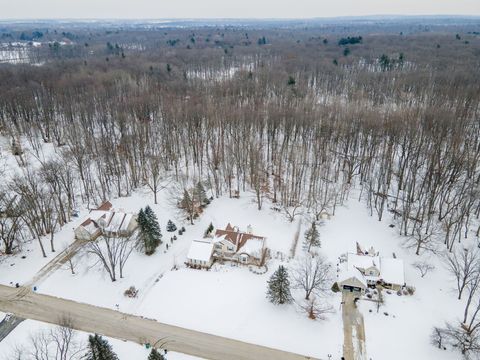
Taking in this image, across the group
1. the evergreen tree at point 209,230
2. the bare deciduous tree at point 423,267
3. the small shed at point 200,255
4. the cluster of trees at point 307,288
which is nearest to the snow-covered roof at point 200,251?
the small shed at point 200,255

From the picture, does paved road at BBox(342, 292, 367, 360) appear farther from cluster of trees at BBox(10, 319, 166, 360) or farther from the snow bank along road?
cluster of trees at BBox(10, 319, 166, 360)

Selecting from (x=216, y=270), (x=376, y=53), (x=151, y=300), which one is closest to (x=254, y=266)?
(x=216, y=270)

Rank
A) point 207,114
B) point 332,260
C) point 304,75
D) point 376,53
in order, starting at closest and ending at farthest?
point 332,260
point 207,114
point 304,75
point 376,53

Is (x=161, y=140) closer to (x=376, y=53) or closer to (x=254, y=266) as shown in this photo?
(x=254, y=266)

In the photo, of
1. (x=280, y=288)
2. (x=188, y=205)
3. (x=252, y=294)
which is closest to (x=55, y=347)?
(x=252, y=294)

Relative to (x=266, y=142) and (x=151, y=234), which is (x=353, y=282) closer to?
(x=151, y=234)

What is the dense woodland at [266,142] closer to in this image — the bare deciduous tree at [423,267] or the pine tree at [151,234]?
the bare deciduous tree at [423,267]
